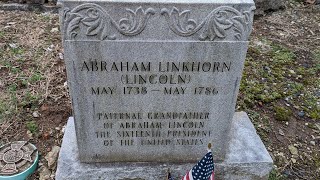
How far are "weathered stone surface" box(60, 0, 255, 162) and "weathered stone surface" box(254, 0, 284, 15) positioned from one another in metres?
4.04

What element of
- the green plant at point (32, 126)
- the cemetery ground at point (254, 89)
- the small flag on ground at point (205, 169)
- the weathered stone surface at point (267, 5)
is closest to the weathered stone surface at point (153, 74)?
the small flag on ground at point (205, 169)

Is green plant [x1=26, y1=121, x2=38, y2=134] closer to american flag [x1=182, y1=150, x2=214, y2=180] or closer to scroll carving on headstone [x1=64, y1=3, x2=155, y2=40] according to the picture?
scroll carving on headstone [x1=64, y1=3, x2=155, y2=40]

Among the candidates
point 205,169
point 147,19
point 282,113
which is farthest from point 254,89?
point 147,19

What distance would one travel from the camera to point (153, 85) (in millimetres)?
2430

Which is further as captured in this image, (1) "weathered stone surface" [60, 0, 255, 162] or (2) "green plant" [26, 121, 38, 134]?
(2) "green plant" [26, 121, 38, 134]

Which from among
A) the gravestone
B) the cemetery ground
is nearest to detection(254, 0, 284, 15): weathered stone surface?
the cemetery ground

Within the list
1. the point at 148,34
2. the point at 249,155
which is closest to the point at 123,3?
the point at 148,34

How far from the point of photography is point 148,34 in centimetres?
216

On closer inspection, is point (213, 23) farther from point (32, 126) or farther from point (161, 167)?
point (32, 126)

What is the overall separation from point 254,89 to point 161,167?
1.99 meters

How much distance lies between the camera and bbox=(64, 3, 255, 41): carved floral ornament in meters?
2.06

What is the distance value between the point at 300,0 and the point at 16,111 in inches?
225

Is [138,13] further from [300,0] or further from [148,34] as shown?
[300,0]

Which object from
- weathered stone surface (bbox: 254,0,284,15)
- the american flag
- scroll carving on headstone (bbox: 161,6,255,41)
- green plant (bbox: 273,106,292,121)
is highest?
scroll carving on headstone (bbox: 161,6,255,41)
